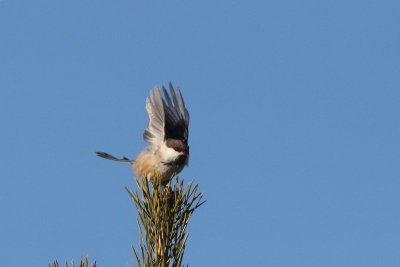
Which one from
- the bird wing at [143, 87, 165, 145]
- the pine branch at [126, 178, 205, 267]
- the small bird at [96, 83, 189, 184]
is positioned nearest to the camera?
the pine branch at [126, 178, 205, 267]

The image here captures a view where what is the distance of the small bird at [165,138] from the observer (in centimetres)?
591

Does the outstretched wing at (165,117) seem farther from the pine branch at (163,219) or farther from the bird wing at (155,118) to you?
the pine branch at (163,219)

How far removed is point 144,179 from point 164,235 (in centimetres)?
53

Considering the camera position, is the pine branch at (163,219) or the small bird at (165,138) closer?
the pine branch at (163,219)

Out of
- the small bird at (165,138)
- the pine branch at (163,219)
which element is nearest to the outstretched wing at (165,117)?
the small bird at (165,138)

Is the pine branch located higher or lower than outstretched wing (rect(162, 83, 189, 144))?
lower

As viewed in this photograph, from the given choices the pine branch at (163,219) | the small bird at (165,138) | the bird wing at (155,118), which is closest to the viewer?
the pine branch at (163,219)

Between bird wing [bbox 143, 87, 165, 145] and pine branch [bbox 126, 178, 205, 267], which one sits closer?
pine branch [bbox 126, 178, 205, 267]

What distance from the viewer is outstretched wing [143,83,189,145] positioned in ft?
19.1

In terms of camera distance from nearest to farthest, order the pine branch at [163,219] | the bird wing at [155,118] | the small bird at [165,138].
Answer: the pine branch at [163,219]
the bird wing at [155,118]
the small bird at [165,138]

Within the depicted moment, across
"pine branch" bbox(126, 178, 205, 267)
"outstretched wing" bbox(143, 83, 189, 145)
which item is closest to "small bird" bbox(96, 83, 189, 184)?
"outstretched wing" bbox(143, 83, 189, 145)

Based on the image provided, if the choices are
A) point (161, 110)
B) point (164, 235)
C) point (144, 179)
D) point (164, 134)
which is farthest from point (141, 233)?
point (164, 134)

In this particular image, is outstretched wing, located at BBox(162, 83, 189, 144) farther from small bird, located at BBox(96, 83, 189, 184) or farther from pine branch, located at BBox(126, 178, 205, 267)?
pine branch, located at BBox(126, 178, 205, 267)

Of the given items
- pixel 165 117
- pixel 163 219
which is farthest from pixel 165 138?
pixel 163 219
